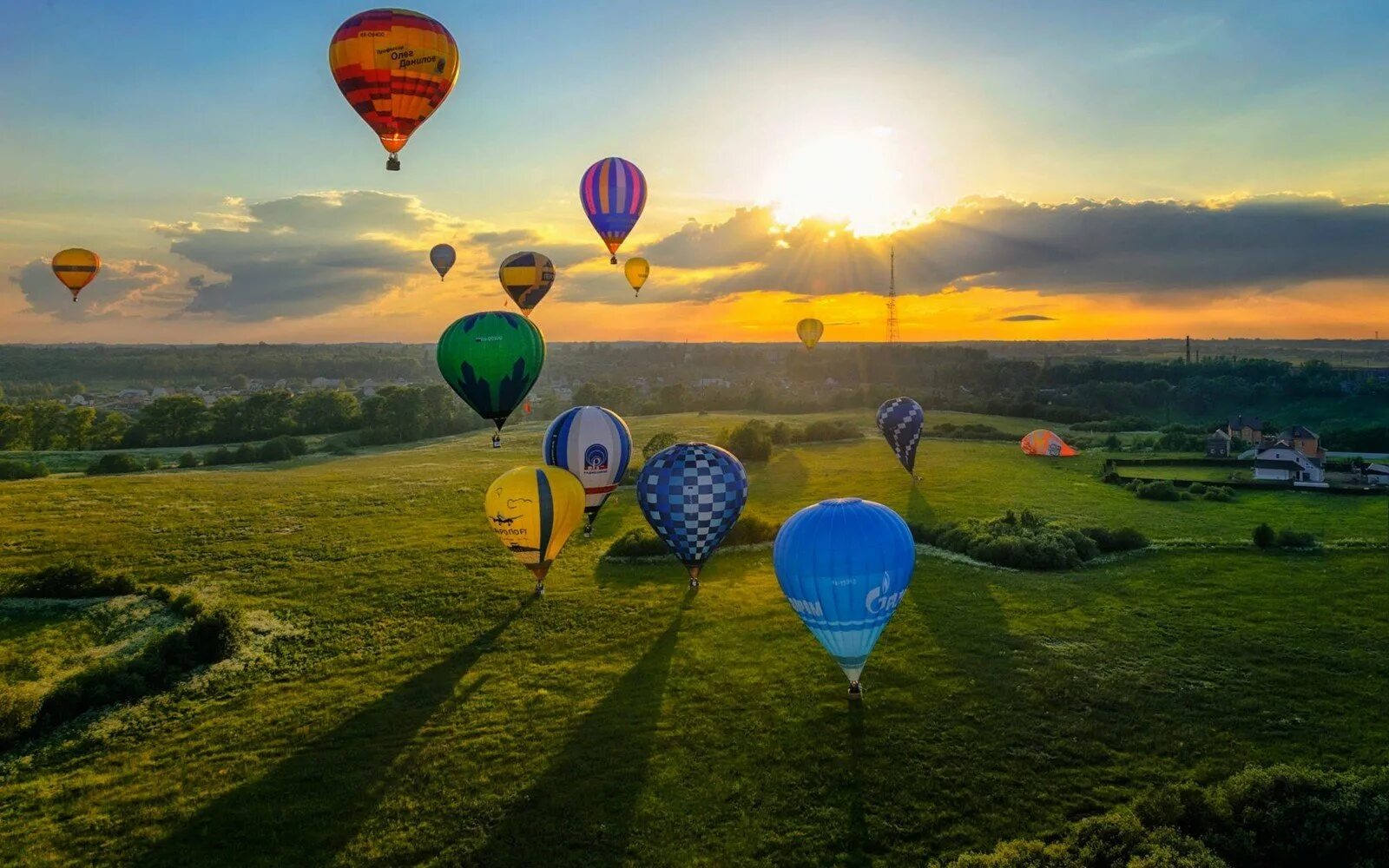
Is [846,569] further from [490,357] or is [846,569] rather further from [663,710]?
[490,357]

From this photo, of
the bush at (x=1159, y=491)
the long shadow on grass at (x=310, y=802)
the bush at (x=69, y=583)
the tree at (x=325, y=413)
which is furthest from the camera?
the tree at (x=325, y=413)

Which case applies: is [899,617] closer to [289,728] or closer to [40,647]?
[289,728]

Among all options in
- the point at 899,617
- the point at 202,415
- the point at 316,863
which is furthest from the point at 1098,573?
the point at 202,415

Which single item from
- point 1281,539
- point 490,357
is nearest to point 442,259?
point 490,357

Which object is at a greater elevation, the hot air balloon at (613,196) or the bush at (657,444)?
the hot air balloon at (613,196)

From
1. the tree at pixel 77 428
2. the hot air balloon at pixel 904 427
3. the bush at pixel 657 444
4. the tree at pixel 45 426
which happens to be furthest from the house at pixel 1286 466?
the tree at pixel 45 426

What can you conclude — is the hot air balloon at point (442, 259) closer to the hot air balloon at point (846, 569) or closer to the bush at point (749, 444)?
the bush at point (749, 444)
